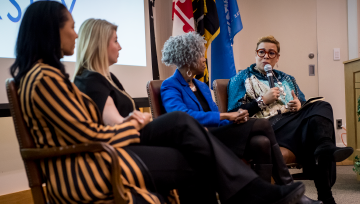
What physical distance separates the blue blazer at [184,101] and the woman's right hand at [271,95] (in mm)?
350

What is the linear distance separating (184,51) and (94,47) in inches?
26.7

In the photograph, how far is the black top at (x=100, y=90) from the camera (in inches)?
43.2

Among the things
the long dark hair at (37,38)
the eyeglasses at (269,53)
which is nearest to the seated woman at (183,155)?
the long dark hair at (37,38)

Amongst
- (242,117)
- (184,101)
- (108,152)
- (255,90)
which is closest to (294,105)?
(255,90)

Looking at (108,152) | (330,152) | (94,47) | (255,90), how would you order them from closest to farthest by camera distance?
1. (108,152)
2. (94,47)
3. (330,152)
4. (255,90)

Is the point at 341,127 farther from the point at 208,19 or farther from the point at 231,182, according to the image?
the point at 231,182

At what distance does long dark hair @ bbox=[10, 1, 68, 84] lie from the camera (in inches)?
36.3

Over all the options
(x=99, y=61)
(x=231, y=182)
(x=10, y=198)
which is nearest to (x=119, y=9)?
(x=99, y=61)

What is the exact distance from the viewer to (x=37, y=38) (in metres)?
0.92

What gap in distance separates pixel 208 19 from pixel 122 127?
2163mm

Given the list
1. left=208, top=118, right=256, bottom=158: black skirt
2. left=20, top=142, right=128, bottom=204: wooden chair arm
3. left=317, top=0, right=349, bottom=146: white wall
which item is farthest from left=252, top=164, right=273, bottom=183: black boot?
left=317, top=0, right=349, bottom=146: white wall

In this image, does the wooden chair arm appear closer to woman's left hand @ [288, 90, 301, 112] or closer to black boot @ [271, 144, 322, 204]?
black boot @ [271, 144, 322, 204]

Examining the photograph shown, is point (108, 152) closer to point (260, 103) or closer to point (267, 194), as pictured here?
point (267, 194)

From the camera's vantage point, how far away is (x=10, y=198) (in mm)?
1775
